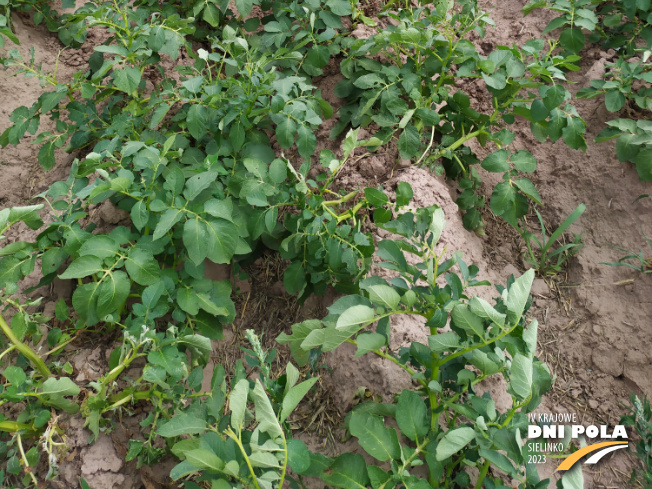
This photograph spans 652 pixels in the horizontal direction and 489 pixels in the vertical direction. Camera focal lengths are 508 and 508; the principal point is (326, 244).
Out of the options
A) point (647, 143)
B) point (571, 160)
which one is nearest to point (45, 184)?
point (571, 160)

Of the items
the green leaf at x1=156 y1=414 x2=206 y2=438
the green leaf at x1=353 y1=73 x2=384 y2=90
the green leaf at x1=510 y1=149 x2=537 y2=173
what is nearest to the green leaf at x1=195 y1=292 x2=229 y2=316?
the green leaf at x1=156 y1=414 x2=206 y2=438

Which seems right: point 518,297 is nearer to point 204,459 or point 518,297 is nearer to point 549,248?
point 204,459

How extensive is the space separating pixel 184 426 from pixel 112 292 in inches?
21.1

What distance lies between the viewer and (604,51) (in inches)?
107

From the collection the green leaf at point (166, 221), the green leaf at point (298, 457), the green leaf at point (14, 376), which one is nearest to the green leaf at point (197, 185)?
the green leaf at point (166, 221)

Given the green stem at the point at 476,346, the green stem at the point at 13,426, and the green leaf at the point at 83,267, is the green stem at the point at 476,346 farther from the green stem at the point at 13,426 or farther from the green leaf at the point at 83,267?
the green stem at the point at 13,426

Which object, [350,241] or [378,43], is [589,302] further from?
[378,43]

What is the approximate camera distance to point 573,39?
101 inches

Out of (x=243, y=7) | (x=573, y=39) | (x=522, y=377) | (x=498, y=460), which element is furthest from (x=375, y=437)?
(x=573, y=39)

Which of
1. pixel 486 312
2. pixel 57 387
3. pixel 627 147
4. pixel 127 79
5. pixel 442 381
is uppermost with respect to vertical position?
pixel 127 79

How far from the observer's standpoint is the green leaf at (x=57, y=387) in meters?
1.70

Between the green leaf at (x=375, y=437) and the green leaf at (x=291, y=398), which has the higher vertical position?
the green leaf at (x=291, y=398)

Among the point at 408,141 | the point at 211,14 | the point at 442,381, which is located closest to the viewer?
the point at 442,381

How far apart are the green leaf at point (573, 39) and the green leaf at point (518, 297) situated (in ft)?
5.55
